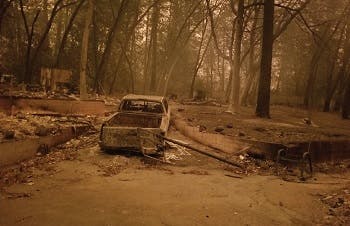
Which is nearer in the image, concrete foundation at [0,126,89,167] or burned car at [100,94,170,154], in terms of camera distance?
concrete foundation at [0,126,89,167]

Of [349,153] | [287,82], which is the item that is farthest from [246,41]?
[349,153]

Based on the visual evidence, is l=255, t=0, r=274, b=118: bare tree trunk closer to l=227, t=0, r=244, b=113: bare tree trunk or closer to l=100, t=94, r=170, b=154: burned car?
l=227, t=0, r=244, b=113: bare tree trunk

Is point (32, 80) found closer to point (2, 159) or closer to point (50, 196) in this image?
Answer: point (2, 159)

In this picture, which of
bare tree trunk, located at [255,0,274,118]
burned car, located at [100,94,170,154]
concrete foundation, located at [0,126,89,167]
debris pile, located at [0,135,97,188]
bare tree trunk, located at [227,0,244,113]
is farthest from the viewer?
bare tree trunk, located at [227,0,244,113]

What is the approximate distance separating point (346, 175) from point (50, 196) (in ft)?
22.7

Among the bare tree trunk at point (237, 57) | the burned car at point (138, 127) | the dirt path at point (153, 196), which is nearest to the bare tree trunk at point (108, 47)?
the bare tree trunk at point (237, 57)

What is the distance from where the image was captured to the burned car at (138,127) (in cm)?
884

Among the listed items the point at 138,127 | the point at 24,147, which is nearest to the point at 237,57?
the point at 138,127

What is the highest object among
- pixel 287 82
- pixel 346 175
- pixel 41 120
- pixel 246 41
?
pixel 246 41

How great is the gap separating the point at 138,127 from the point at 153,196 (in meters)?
3.11

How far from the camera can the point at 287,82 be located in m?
42.6

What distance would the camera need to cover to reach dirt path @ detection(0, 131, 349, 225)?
509cm

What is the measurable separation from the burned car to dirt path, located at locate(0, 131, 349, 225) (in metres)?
0.40

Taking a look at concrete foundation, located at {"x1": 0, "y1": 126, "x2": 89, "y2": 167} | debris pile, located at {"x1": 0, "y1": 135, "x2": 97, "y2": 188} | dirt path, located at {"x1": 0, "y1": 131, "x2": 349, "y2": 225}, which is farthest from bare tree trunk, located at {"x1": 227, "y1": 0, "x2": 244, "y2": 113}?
concrete foundation, located at {"x1": 0, "y1": 126, "x2": 89, "y2": 167}
